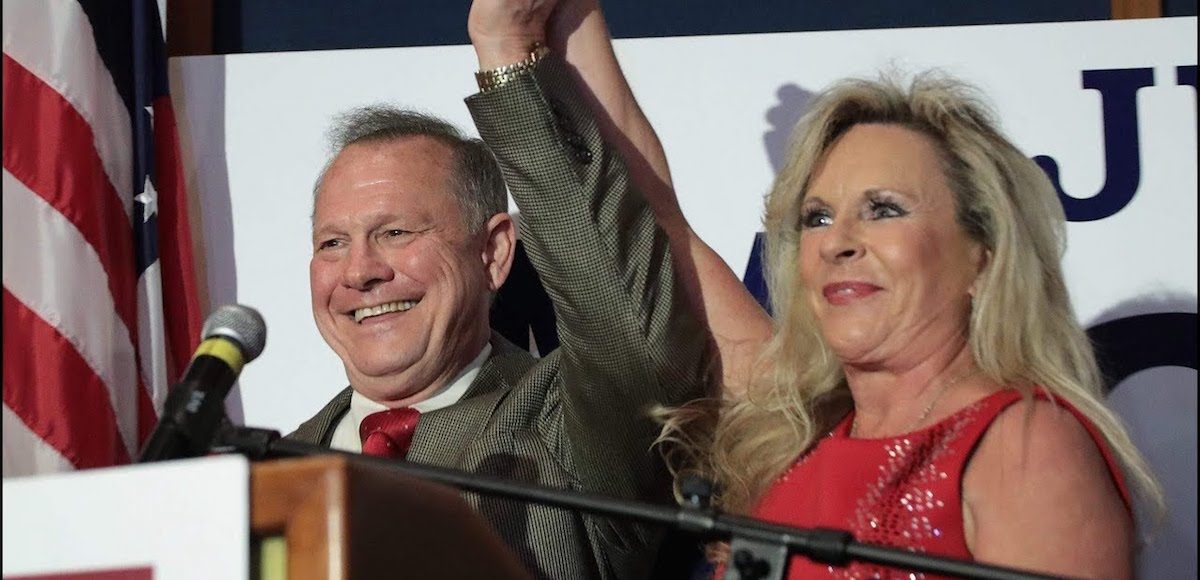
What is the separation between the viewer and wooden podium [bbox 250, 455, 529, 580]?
3.02 feet

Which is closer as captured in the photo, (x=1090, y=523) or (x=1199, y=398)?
(x=1090, y=523)

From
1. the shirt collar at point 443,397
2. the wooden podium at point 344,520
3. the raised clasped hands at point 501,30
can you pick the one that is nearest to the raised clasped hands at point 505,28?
the raised clasped hands at point 501,30

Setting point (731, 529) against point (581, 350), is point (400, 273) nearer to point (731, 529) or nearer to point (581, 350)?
point (581, 350)

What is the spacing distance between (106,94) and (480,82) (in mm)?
953

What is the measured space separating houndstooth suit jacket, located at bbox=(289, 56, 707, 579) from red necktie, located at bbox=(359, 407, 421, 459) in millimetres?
35

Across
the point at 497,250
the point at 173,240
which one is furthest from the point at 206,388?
the point at 173,240

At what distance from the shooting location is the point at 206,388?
1247 mm

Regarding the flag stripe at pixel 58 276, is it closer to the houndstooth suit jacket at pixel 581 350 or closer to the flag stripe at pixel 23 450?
the flag stripe at pixel 23 450

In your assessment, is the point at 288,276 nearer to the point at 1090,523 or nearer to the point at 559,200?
the point at 559,200

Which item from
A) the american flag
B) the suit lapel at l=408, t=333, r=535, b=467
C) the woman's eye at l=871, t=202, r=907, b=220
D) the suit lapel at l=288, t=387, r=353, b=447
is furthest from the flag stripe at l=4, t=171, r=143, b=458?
the woman's eye at l=871, t=202, r=907, b=220

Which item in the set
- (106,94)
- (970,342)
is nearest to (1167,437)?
(970,342)

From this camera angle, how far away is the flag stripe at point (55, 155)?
250 cm

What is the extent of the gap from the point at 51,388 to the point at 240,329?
1278 millimetres

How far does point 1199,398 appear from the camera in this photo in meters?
2.39
